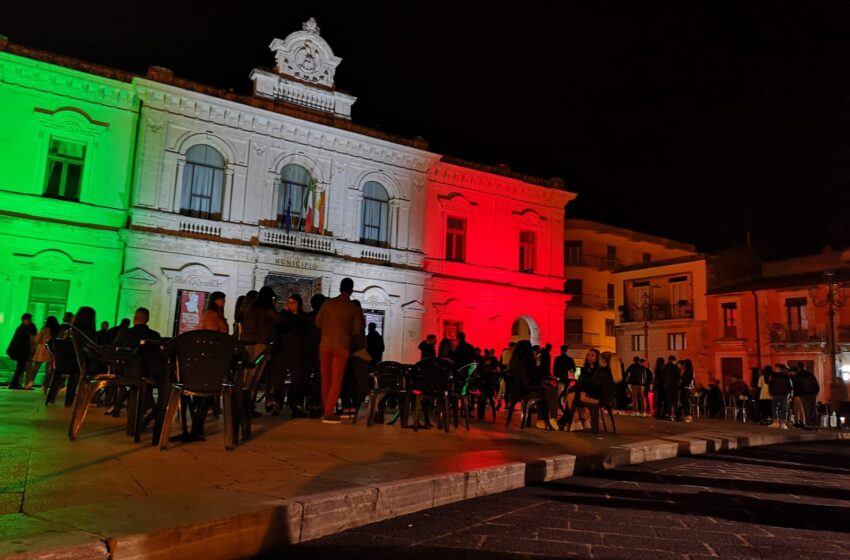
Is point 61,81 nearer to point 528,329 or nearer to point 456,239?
point 456,239

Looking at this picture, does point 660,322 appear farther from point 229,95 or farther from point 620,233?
point 229,95

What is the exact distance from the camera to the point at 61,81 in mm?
17562

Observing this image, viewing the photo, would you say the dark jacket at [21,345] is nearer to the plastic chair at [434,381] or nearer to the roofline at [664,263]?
the plastic chair at [434,381]

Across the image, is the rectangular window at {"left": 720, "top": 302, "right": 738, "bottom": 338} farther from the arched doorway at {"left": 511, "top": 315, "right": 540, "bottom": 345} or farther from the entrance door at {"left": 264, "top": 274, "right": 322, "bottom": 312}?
the entrance door at {"left": 264, "top": 274, "right": 322, "bottom": 312}

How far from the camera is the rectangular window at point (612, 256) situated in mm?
41281

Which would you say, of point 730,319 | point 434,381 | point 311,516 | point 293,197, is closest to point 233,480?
point 311,516

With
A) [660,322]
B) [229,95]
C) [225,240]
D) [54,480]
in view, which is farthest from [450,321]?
[54,480]

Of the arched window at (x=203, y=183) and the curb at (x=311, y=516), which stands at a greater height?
the arched window at (x=203, y=183)

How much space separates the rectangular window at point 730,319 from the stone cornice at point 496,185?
12.1 m

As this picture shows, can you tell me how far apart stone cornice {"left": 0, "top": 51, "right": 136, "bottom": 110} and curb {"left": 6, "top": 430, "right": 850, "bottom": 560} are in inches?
702

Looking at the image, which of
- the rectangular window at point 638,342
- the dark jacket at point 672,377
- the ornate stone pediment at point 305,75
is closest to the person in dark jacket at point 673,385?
the dark jacket at point 672,377

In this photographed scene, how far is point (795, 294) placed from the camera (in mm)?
30875

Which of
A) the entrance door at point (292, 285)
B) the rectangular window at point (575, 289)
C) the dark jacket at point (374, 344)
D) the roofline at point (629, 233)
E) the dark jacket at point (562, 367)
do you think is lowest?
the dark jacket at point (562, 367)

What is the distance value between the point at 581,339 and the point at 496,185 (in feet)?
56.2
